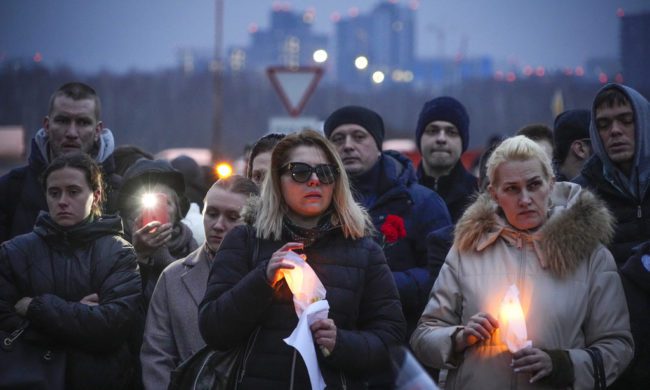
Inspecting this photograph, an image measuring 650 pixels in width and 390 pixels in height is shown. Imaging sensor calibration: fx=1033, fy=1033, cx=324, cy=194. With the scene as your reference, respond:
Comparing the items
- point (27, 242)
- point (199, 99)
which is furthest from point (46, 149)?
point (199, 99)

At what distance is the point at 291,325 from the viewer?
4.87 metres

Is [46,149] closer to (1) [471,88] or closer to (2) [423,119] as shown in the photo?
(2) [423,119]

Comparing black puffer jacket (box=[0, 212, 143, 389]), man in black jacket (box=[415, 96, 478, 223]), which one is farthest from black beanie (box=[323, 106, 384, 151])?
black puffer jacket (box=[0, 212, 143, 389])

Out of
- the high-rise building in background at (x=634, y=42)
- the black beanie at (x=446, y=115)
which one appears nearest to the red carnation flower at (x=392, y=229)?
the black beanie at (x=446, y=115)

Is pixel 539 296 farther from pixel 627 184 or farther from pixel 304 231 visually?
pixel 627 184

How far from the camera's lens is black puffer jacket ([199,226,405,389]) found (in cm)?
476

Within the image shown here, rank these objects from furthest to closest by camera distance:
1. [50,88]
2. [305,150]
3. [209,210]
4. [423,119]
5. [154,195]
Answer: [50,88], [423,119], [154,195], [209,210], [305,150]

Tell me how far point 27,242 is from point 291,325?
6.40 ft

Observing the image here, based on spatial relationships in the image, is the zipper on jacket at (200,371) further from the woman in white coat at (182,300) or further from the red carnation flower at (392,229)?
the red carnation flower at (392,229)

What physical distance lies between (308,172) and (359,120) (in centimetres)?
245

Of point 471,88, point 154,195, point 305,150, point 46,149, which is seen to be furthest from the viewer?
point 471,88

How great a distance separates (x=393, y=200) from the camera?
698cm

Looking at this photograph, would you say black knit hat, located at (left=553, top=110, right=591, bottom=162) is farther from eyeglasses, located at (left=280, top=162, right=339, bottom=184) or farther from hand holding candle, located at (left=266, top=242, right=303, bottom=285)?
hand holding candle, located at (left=266, top=242, right=303, bottom=285)

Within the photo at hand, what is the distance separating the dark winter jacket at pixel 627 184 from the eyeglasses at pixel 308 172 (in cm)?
187
